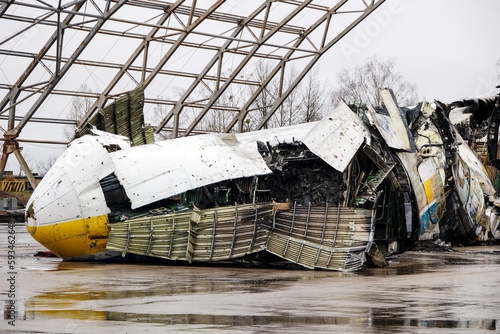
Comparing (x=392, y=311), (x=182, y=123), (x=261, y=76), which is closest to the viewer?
(x=392, y=311)

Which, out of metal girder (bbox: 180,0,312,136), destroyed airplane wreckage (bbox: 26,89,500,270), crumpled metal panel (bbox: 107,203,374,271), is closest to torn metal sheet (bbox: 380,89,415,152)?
destroyed airplane wreckage (bbox: 26,89,500,270)

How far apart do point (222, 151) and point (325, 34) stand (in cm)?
2067

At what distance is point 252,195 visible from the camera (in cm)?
1571

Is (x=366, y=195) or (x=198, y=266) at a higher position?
(x=366, y=195)

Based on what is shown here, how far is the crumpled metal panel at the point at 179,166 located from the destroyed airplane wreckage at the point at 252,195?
0.9 inches

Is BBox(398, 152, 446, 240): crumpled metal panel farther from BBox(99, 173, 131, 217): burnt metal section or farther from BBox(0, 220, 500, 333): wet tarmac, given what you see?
BBox(99, 173, 131, 217): burnt metal section

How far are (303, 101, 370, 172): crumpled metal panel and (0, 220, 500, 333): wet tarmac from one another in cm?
249

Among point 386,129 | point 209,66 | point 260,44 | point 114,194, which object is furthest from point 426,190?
point 209,66

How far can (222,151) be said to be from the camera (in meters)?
16.1

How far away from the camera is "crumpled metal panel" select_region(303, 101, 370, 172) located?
14961 mm

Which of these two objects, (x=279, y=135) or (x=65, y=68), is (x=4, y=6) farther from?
(x=279, y=135)

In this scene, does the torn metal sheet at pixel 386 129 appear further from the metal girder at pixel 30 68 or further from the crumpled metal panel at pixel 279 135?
the metal girder at pixel 30 68

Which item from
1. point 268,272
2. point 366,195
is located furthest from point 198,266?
point 366,195

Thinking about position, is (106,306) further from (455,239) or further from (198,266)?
(455,239)
